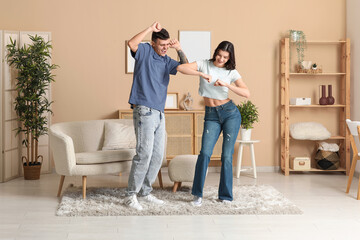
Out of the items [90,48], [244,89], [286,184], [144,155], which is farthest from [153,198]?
[90,48]

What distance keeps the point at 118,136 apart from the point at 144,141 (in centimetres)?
131

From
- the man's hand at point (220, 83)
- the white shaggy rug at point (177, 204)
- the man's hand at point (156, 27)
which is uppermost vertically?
the man's hand at point (156, 27)

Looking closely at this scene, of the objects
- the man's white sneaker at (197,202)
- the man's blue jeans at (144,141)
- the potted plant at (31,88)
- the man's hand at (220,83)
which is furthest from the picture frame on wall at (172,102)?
the man's hand at (220,83)

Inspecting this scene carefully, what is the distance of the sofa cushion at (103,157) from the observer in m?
5.01

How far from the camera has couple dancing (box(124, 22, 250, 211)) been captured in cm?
455

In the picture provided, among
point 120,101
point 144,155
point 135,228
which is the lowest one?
point 135,228

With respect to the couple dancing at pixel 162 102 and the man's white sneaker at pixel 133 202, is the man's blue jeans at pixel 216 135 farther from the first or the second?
the man's white sneaker at pixel 133 202

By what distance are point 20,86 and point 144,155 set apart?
2380mm

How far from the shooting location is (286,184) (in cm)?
601

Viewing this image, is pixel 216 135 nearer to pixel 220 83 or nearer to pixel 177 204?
pixel 220 83

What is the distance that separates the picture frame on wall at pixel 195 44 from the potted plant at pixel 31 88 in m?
1.72

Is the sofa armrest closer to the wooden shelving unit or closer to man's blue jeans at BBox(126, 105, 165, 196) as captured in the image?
man's blue jeans at BBox(126, 105, 165, 196)

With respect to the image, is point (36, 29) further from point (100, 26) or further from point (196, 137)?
point (196, 137)

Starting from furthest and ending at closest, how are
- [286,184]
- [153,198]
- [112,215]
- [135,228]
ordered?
[286,184]
[153,198]
[112,215]
[135,228]
